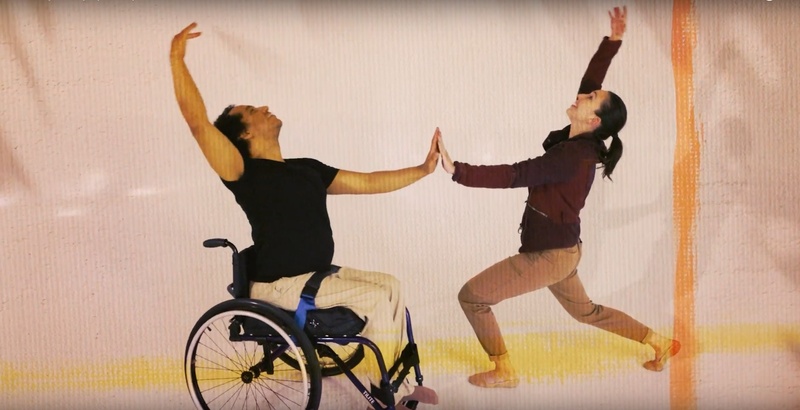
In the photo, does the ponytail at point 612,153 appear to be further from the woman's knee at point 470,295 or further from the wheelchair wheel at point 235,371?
the wheelchair wheel at point 235,371

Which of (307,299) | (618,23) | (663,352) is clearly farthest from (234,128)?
(663,352)

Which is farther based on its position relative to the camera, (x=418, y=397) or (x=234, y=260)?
(x=418, y=397)

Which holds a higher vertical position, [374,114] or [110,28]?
[110,28]

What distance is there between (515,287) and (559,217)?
0.29m

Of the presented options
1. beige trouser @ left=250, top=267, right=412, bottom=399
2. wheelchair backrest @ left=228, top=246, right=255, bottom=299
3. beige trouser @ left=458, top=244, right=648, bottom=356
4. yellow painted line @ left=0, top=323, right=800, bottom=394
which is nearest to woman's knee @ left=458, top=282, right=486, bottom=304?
beige trouser @ left=458, top=244, right=648, bottom=356

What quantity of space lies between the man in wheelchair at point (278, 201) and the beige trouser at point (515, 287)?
0.86ft

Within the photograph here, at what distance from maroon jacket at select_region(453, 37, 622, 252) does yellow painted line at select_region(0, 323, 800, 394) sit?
0.34 m

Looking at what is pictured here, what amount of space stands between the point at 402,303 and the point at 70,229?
1.17m

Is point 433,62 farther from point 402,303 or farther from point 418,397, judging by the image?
point 418,397

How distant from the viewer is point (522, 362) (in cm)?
209

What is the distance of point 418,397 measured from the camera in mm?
2059

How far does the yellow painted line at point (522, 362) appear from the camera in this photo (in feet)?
6.81

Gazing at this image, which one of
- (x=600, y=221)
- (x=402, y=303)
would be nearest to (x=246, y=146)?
(x=402, y=303)

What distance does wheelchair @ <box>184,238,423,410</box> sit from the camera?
6.14ft
